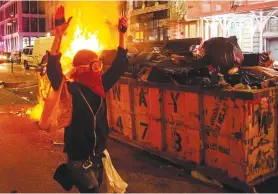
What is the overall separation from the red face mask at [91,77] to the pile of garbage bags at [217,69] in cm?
189

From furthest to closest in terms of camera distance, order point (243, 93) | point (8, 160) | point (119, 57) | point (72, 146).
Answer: point (8, 160) → point (243, 93) → point (119, 57) → point (72, 146)

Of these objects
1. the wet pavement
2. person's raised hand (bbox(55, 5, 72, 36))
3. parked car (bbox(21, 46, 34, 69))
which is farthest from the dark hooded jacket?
parked car (bbox(21, 46, 34, 69))

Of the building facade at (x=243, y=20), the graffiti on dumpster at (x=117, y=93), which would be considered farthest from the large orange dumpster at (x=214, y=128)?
the building facade at (x=243, y=20)

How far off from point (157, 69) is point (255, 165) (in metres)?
1.99

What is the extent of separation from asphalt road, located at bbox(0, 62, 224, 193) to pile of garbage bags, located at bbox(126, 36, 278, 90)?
1.31 metres

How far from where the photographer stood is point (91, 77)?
3088 mm

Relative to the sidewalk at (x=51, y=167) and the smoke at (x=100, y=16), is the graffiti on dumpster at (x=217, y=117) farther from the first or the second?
the smoke at (x=100, y=16)

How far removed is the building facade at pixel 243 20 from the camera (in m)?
13.3

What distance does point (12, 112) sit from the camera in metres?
9.95

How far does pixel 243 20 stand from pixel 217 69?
12.1 metres

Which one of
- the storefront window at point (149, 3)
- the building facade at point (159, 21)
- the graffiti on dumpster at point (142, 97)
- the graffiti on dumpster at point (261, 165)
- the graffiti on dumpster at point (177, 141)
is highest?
the storefront window at point (149, 3)

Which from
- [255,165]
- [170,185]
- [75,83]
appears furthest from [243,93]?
[75,83]

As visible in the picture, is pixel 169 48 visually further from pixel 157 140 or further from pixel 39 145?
pixel 39 145

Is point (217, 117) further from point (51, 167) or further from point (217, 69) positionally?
point (51, 167)
